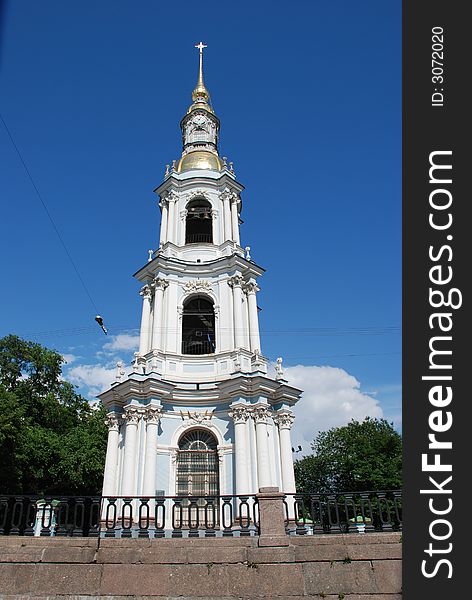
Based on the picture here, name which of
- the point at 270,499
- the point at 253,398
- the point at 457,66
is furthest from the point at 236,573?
the point at 253,398

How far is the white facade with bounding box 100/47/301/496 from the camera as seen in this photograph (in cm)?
2136

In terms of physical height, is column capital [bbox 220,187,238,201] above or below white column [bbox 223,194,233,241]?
above

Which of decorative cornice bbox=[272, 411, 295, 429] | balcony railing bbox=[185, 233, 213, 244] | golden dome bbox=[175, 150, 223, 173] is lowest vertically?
decorative cornice bbox=[272, 411, 295, 429]

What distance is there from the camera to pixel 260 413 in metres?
22.0

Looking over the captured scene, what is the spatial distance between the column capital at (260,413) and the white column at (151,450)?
442 centimetres

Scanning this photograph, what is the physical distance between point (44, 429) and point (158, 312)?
541 inches

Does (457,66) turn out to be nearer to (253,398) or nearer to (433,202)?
(433,202)

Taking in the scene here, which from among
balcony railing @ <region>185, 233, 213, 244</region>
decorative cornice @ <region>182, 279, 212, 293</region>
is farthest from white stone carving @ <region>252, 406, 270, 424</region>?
balcony railing @ <region>185, 233, 213, 244</region>

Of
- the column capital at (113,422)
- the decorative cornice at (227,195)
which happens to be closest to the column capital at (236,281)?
the decorative cornice at (227,195)

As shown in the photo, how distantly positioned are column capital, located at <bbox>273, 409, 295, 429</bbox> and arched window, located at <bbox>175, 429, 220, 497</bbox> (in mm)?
3292

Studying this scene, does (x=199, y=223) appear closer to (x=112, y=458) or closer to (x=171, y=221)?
(x=171, y=221)

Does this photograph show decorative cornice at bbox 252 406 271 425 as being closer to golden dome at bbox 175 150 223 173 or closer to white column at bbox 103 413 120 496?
white column at bbox 103 413 120 496

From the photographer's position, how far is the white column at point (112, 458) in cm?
2177

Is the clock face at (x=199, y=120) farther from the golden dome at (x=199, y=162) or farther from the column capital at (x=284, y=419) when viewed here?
the column capital at (x=284, y=419)
